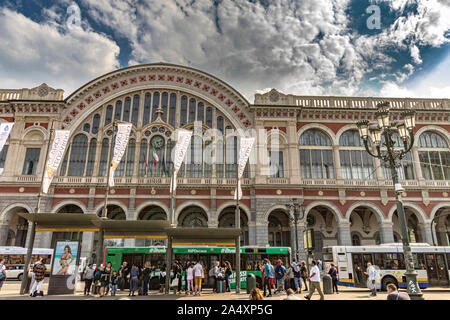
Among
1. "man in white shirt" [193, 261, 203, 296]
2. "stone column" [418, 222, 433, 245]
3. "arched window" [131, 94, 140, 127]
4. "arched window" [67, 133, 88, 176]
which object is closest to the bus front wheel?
"man in white shirt" [193, 261, 203, 296]

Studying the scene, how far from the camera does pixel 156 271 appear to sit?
2103 cm

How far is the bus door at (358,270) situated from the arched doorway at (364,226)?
1483 centimetres

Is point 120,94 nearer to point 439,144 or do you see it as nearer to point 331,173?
point 331,173

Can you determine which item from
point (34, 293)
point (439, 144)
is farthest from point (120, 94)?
point (439, 144)

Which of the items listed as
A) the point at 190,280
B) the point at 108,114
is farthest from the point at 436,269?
the point at 108,114

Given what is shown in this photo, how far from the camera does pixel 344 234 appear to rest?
104 ft

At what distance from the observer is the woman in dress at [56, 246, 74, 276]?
1747 centimetres

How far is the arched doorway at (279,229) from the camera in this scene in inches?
1357

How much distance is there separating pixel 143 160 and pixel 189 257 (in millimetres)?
15828

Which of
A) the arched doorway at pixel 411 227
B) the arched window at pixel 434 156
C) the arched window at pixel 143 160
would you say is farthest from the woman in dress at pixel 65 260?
the arched window at pixel 434 156

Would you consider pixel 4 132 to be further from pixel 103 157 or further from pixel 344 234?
pixel 344 234

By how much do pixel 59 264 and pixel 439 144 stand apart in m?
39.9

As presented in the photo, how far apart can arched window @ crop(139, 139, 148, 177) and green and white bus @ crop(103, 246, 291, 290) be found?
1292cm

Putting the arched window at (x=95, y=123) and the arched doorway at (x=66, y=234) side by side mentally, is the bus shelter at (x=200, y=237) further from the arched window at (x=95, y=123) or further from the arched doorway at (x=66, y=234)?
the arched window at (x=95, y=123)
